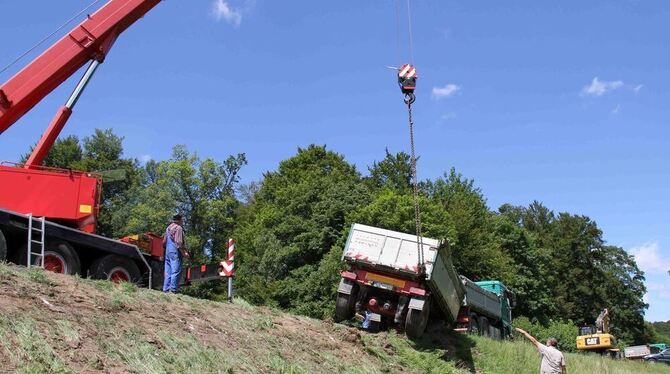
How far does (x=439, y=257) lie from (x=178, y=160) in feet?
135

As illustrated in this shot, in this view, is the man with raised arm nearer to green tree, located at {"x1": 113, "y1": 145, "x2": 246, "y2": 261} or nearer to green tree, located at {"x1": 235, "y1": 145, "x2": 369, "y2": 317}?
green tree, located at {"x1": 235, "y1": 145, "x2": 369, "y2": 317}

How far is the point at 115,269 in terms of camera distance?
49.7 feet

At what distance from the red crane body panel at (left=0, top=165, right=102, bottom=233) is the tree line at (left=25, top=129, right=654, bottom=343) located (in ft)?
70.7

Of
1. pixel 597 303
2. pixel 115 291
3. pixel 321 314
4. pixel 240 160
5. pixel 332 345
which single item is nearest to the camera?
pixel 115 291

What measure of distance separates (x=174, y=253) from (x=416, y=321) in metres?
5.29

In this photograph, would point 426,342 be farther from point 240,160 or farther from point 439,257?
point 240,160

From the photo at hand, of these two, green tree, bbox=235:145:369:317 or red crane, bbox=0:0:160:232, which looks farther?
green tree, bbox=235:145:369:317

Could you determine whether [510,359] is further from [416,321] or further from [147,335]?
[147,335]

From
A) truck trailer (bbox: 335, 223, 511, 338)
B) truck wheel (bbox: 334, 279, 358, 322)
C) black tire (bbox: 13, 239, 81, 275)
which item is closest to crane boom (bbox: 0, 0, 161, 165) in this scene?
black tire (bbox: 13, 239, 81, 275)

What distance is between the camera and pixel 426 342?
15.2m

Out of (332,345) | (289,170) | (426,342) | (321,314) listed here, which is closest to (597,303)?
(289,170)

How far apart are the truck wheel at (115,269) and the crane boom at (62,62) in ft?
8.60

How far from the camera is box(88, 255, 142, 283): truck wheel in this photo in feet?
48.2

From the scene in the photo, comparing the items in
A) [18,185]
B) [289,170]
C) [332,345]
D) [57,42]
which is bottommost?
[332,345]
